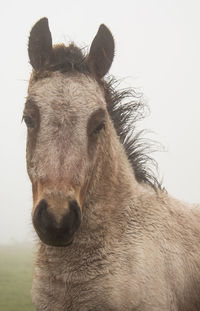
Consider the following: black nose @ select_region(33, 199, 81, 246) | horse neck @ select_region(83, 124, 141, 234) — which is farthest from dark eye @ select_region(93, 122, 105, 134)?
black nose @ select_region(33, 199, 81, 246)

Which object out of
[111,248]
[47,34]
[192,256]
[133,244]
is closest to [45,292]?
[111,248]

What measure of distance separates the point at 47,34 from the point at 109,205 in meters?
2.54

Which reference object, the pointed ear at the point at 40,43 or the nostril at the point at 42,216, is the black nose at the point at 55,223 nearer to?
the nostril at the point at 42,216

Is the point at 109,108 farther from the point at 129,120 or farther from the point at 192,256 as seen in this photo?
the point at 192,256

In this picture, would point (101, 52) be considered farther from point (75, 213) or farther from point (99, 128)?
point (75, 213)

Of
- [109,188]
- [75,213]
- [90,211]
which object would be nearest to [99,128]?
[109,188]

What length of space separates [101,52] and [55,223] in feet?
9.00

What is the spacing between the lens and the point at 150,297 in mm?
4137

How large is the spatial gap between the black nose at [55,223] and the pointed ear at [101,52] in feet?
7.44

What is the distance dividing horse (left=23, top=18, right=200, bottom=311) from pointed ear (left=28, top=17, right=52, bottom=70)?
0.01 meters

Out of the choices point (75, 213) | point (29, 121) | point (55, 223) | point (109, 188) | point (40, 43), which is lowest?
point (55, 223)

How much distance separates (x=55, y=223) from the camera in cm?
348

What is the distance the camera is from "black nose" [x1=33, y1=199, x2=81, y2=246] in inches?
138

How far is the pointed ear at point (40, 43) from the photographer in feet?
15.9
